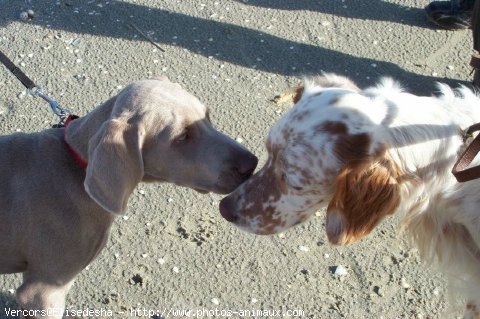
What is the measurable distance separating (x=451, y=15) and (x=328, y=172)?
3748mm

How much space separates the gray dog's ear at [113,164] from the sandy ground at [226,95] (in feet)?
3.88

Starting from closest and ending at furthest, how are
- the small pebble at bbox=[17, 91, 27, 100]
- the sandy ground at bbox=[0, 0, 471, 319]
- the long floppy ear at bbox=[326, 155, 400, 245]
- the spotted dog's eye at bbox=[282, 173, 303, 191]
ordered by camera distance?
the long floppy ear at bbox=[326, 155, 400, 245], the spotted dog's eye at bbox=[282, 173, 303, 191], the sandy ground at bbox=[0, 0, 471, 319], the small pebble at bbox=[17, 91, 27, 100]

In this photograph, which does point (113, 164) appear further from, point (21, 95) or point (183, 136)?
point (21, 95)

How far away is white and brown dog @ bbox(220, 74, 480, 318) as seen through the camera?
2.54 metres

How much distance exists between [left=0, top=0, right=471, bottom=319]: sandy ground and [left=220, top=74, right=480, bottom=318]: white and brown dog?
2.18 feet

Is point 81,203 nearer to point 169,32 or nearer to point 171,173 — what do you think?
point 171,173

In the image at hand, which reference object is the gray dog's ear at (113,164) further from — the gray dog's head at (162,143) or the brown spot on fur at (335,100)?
the brown spot on fur at (335,100)

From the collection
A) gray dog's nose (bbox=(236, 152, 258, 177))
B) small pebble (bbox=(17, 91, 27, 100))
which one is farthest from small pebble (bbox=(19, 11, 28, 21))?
gray dog's nose (bbox=(236, 152, 258, 177))

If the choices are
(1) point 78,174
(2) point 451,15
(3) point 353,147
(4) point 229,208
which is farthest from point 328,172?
(2) point 451,15

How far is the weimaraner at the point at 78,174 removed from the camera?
2.85m

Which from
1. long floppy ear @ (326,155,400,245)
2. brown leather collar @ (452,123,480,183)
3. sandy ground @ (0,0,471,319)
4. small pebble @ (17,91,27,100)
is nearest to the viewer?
brown leather collar @ (452,123,480,183)

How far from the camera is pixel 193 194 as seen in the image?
4.20m

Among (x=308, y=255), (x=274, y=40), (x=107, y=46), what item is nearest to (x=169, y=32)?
(x=107, y=46)

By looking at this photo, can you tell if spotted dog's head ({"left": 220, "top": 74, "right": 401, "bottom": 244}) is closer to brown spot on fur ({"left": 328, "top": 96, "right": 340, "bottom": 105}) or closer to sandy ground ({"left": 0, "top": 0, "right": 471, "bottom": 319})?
brown spot on fur ({"left": 328, "top": 96, "right": 340, "bottom": 105})
